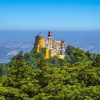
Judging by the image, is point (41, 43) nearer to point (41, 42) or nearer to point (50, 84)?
point (41, 42)

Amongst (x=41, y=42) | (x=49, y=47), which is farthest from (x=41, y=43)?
(x=49, y=47)

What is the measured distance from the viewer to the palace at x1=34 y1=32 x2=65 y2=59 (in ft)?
266

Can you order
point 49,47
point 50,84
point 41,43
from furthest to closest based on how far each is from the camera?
point 49,47 → point 41,43 → point 50,84

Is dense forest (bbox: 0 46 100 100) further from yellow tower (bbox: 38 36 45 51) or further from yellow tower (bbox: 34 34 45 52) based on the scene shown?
yellow tower (bbox: 38 36 45 51)

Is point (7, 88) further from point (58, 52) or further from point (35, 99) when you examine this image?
point (58, 52)

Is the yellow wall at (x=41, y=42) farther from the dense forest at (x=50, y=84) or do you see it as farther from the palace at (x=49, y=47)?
the dense forest at (x=50, y=84)

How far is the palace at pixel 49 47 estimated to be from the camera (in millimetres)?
81125

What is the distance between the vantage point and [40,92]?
31.1 meters

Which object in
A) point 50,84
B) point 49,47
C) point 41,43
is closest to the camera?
point 50,84

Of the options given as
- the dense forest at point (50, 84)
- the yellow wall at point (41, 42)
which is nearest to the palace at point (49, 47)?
the yellow wall at point (41, 42)

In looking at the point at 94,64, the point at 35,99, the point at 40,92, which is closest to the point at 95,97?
the point at 35,99

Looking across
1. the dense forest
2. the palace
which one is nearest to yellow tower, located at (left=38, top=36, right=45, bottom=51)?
the palace

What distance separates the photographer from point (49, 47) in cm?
8362

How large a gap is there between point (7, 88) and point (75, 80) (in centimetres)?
444
